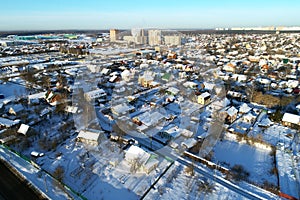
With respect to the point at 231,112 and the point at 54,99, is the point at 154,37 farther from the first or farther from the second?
the point at 231,112

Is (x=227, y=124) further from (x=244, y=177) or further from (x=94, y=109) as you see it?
(x=94, y=109)

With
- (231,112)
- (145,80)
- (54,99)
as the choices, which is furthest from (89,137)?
(145,80)

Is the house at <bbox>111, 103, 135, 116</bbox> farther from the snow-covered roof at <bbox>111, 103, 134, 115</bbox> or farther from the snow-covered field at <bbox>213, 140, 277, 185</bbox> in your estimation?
the snow-covered field at <bbox>213, 140, 277, 185</bbox>

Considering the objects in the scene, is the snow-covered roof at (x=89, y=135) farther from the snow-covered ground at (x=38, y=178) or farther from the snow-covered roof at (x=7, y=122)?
the snow-covered roof at (x=7, y=122)

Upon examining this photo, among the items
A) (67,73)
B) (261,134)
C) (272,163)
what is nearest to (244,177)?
(272,163)

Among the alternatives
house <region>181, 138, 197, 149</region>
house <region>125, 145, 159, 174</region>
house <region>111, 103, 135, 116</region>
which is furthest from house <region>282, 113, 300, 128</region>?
house <region>111, 103, 135, 116</region>

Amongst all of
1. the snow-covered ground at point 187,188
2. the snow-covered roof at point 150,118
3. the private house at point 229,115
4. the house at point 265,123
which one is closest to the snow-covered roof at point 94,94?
the snow-covered roof at point 150,118

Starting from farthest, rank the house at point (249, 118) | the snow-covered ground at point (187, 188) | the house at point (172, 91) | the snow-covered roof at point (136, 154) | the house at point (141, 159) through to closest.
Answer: the house at point (172, 91), the house at point (249, 118), the snow-covered roof at point (136, 154), the house at point (141, 159), the snow-covered ground at point (187, 188)
